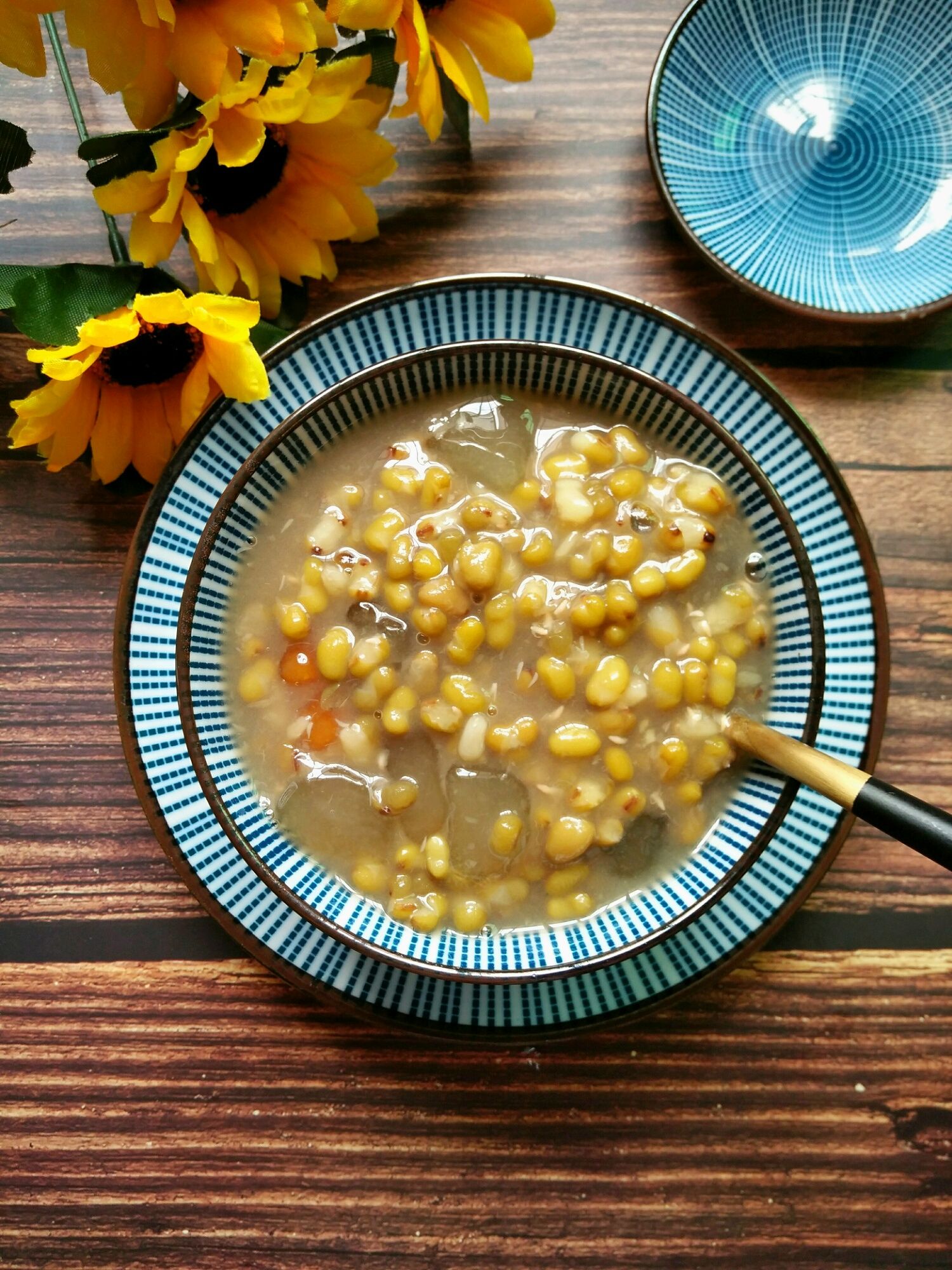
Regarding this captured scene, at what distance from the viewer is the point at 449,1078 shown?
182 cm

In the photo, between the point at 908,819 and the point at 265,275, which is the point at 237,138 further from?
the point at 908,819

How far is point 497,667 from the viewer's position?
162 cm

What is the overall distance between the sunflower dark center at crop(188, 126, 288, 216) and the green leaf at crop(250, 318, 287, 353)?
173mm

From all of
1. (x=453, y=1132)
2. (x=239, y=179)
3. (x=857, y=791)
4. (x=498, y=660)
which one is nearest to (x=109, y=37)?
(x=239, y=179)

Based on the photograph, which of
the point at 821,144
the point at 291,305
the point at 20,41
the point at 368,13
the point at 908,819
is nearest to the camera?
the point at 908,819

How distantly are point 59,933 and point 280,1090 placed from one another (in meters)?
0.47

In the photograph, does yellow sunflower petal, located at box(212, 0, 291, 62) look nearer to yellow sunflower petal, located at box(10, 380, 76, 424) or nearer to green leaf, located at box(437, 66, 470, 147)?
green leaf, located at box(437, 66, 470, 147)

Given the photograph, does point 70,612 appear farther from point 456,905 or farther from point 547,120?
point 547,120

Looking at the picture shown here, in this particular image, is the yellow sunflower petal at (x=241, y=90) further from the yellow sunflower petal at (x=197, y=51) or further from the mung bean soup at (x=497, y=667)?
the mung bean soup at (x=497, y=667)

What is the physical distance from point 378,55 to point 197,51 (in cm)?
37

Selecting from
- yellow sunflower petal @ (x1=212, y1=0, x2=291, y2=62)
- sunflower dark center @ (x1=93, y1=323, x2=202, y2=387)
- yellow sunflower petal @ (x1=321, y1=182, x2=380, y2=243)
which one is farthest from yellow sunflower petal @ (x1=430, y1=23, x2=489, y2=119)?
sunflower dark center @ (x1=93, y1=323, x2=202, y2=387)

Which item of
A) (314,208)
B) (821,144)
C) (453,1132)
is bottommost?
(453,1132)

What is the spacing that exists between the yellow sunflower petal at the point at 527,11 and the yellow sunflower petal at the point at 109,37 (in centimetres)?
56

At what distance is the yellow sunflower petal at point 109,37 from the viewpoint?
4.12 feet
